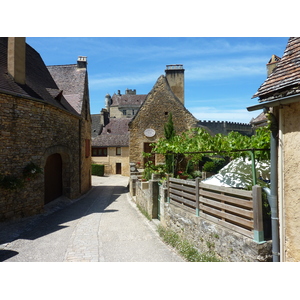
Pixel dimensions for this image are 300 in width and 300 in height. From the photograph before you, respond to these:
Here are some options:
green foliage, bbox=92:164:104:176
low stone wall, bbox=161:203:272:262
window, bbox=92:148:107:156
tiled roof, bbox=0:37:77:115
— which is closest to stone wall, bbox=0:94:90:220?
tiled roof, bbox=0:37:77:115

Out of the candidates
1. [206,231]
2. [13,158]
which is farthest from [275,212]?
[13,158]

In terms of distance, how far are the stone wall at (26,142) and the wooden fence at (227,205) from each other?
17.9ft

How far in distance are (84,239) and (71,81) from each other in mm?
12912

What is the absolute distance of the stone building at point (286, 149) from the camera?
3.59 meters

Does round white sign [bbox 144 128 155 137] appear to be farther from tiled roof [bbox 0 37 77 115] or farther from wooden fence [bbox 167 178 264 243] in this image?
wooden fence [bbox 167 178 264 243]

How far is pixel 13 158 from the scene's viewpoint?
834 centimetres

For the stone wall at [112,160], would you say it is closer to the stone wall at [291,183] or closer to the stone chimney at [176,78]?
the stone chimney at [176,78]

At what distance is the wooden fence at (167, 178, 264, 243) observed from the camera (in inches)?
151

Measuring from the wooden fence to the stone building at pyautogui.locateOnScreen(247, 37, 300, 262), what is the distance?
298mm

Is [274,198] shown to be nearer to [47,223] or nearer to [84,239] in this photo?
[84,239]

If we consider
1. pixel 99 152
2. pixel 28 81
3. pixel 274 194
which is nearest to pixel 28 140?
pixel 28 81

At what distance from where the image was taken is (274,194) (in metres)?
3.91

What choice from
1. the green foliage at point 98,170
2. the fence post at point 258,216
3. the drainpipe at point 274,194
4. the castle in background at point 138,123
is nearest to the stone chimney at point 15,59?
the castle in background at point 138,123
